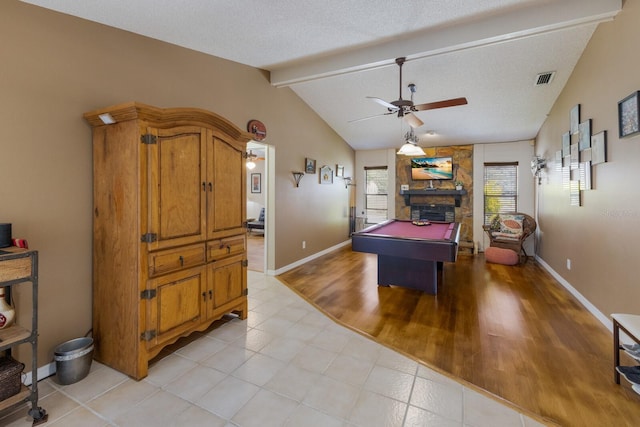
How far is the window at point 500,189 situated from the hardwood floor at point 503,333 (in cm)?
216

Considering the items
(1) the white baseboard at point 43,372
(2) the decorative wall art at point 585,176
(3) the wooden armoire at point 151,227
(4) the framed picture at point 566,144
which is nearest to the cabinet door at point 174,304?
(3) the wooden armoire at point 151,227

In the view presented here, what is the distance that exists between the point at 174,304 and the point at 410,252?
2.38 m

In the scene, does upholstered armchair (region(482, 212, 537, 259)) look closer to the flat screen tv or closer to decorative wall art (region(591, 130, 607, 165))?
the flat screen tv

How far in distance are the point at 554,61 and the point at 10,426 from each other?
5974mm

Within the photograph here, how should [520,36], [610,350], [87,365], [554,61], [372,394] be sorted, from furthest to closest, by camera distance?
1. [554,61]
2. [520,36]
3. [610,350]
4. [87,365]
5. [372,394]

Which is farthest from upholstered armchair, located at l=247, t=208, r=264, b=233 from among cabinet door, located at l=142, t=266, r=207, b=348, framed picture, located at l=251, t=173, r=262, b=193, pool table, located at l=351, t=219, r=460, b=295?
cabinet door, located at l=142, t=266, r=207, b=348

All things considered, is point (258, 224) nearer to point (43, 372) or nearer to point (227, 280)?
point (227, 280)

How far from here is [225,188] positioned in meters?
2.68

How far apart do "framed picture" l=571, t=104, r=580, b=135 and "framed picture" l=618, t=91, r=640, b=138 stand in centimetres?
115

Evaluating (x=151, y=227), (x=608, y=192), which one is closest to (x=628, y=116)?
(x=608, y=192)

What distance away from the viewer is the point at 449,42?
3113 millimetres

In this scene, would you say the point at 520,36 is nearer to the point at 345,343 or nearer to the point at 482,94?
the point at 482,94

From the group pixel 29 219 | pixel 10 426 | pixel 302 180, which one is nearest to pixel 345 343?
pixel 10 426

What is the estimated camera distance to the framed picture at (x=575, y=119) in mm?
3500
